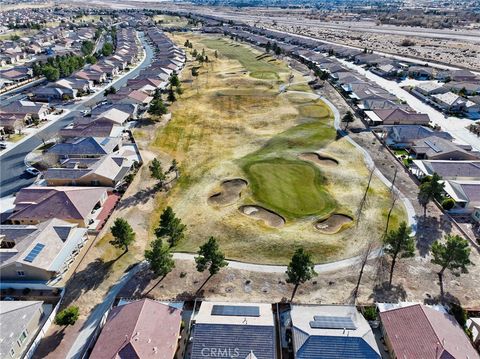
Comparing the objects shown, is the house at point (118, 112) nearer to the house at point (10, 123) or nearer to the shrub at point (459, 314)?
the house at point (10, 123)

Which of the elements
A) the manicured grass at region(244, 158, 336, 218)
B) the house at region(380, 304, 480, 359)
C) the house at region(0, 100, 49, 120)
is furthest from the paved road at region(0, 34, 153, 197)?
the house at region(380, 304, 480, 359)

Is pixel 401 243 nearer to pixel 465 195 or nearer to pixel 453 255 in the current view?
pixel 453 255

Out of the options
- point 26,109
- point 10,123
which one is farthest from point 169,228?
point 26,109

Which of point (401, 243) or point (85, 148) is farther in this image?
point (85, 148)

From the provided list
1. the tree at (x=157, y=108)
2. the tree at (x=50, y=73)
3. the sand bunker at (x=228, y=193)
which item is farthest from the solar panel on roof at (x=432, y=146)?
the tree at (x=50, y=73)

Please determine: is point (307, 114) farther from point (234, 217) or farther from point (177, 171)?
point (234, 217)

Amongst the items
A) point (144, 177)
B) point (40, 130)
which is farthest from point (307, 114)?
point (40, 130)
